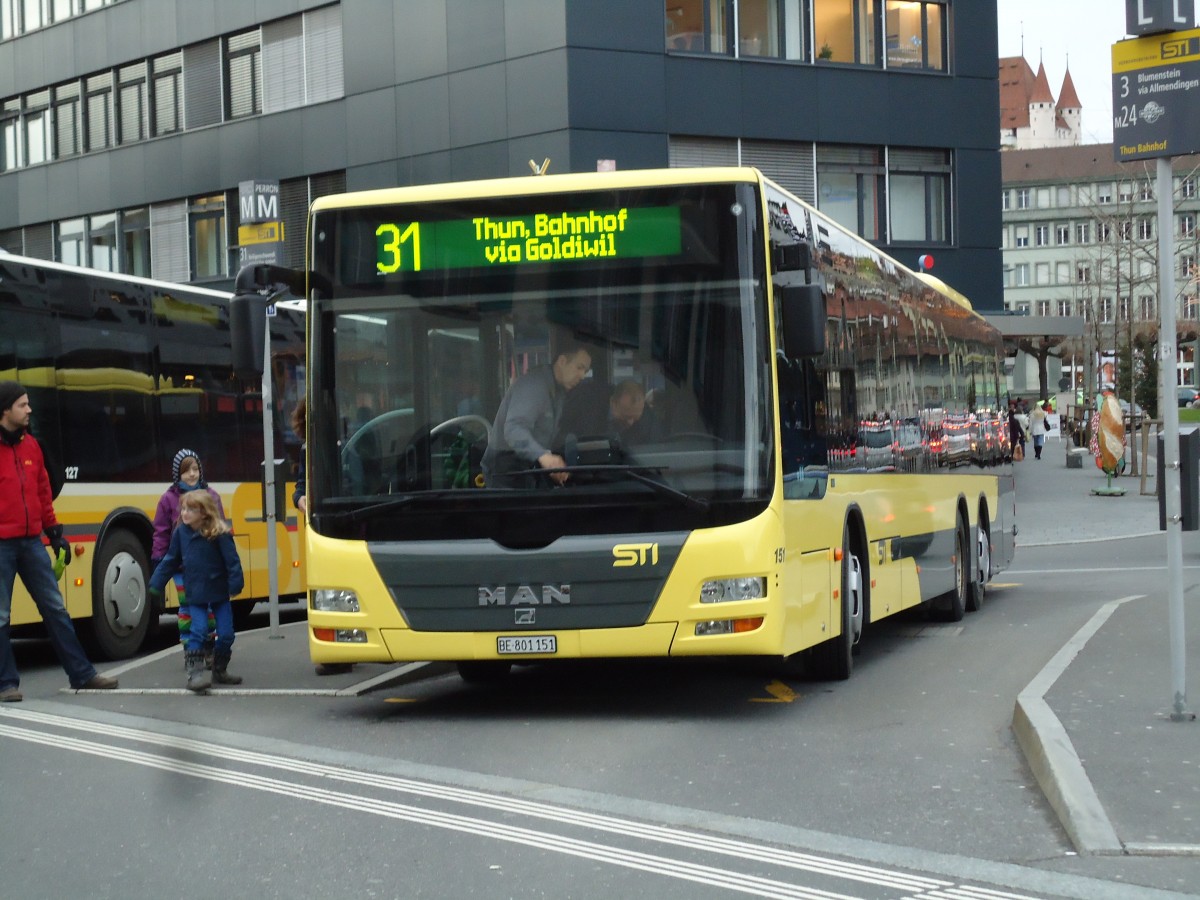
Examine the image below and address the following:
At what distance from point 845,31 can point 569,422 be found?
27.2 m

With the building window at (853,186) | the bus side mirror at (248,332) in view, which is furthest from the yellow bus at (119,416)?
the building window at (853,186)

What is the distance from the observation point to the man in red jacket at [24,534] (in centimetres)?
1119

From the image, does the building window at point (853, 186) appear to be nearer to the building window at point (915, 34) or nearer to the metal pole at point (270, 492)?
the building window at point (915, 34)

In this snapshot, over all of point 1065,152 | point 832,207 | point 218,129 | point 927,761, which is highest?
point 1065,152

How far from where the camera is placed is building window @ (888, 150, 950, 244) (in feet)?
118

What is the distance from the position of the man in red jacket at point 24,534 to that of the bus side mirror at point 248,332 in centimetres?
208

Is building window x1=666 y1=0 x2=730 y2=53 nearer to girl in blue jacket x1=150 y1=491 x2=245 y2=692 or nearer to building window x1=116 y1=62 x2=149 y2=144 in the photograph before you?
building window x1=116 y1=62 x2=149 y2=144

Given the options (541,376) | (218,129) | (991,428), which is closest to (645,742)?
(541,376)

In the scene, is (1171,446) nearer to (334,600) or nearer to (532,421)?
(532,421)

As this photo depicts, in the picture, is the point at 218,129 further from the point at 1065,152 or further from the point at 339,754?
the point at 1065,152

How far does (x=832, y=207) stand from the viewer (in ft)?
115

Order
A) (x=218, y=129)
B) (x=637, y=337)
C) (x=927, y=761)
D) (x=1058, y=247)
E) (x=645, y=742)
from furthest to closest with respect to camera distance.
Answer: (x=1058, y=247) → (x=218, y=129) → (x=637, y=337) → (x=645, y=742) → (x=927, y=761)

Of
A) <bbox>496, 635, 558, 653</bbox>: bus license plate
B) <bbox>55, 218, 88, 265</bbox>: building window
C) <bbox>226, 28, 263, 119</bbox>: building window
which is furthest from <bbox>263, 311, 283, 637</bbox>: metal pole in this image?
<bbox>55, 218, 88, 265</bbox>: building window

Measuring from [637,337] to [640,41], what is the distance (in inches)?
930
